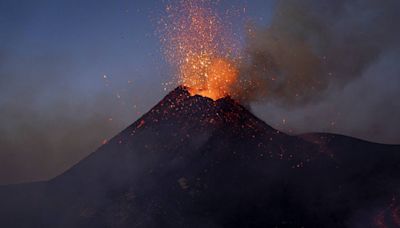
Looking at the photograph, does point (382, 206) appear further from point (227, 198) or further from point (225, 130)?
point (225, 130)

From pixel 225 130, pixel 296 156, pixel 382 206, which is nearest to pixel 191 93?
pixel 225 130

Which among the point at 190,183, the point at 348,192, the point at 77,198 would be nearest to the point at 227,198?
the point at 190,183

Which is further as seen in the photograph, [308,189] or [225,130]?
[225,130]

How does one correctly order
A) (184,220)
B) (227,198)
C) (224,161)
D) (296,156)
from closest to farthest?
(184,220), (227,198), (224,161), (296,156)

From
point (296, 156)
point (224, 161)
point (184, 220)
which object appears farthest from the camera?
point (296, 156)

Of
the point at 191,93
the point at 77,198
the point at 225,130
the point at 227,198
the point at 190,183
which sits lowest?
the point at 227,198

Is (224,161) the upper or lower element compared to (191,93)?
lower
